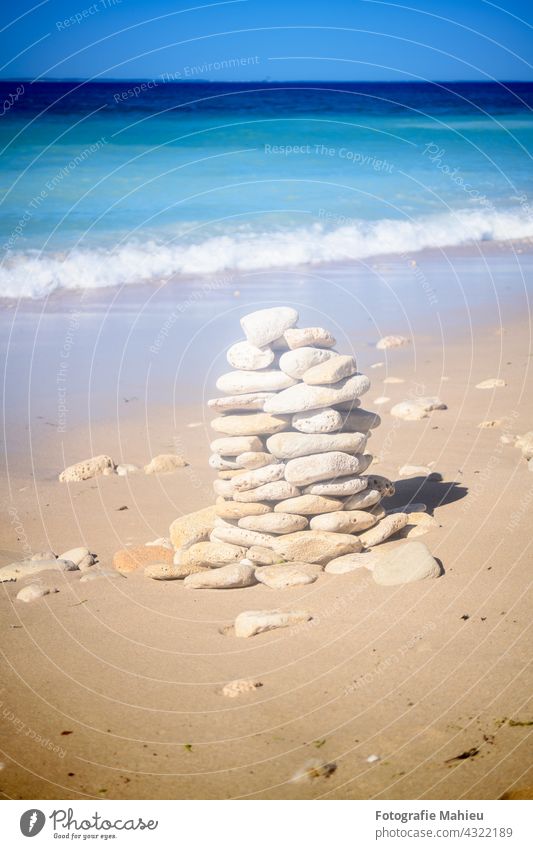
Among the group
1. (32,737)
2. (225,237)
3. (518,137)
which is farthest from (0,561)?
(518,137)

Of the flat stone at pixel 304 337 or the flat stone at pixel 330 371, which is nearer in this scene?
the flat stone at pixel 330 371

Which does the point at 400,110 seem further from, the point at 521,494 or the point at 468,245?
the point at 521,494

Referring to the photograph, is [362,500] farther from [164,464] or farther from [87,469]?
[87,469]

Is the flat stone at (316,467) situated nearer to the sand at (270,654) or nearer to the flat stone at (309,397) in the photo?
the flat stone at (309,397)

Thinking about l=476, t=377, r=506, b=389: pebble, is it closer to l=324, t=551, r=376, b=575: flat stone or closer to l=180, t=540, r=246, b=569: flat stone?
l=324, t=551, r=376, b=575: flat stone

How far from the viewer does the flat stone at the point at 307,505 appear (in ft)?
25.5

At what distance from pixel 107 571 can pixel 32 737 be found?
2.32 m

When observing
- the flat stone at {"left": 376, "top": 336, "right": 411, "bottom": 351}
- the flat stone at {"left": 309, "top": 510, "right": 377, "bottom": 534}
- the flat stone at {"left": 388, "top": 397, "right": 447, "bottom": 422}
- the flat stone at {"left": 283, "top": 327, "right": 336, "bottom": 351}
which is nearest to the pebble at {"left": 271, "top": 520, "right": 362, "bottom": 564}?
the flat stone at {"left": 309, "top": 510, "right": 377, "bottom": 534}

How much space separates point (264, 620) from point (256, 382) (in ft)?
7.68

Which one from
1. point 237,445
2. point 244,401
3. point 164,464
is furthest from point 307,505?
point 164,464

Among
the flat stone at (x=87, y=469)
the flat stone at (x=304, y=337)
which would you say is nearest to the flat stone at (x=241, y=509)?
the flat stone at (x=304, y=337)

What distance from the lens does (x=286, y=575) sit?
7340 mm
